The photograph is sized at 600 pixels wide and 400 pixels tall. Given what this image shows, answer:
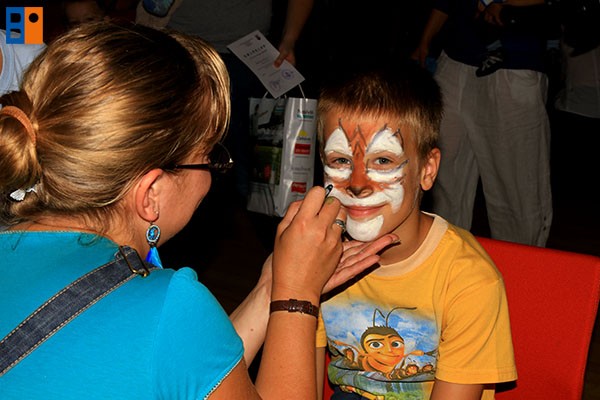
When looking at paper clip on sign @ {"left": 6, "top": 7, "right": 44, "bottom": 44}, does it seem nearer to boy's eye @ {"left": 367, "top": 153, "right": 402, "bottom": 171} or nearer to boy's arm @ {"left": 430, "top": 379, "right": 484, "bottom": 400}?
boy's eye @ {"left": 367, "top": 153, "right": 402, "bottom": 171}

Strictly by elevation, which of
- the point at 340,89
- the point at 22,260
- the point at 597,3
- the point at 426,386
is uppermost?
the point at 597,3

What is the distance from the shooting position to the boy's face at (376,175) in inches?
68.6

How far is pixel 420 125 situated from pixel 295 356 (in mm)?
731

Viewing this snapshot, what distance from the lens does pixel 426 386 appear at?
64.6 inches

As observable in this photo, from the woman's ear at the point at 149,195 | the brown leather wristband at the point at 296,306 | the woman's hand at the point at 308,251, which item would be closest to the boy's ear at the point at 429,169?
the woman's hand at the point at 308,251

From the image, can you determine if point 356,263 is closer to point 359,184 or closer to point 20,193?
point 359,184

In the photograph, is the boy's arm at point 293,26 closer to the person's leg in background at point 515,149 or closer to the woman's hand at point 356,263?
the person's leg in background at point 515,149

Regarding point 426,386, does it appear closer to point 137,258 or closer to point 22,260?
point 137,258

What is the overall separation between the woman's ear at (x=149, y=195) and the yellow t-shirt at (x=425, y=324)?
2.07 ft

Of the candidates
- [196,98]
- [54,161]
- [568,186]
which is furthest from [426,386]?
[568,186]

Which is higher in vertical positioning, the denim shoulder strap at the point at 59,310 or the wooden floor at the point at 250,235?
the denim shoulder strap at the point at 59,310

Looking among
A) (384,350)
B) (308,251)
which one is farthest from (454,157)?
(308,251)

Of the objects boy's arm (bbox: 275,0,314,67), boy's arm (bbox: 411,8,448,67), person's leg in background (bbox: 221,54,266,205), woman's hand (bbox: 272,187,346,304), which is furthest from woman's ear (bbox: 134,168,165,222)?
boy's arm (bbox: 411,8,448,67)

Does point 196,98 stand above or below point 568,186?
above
